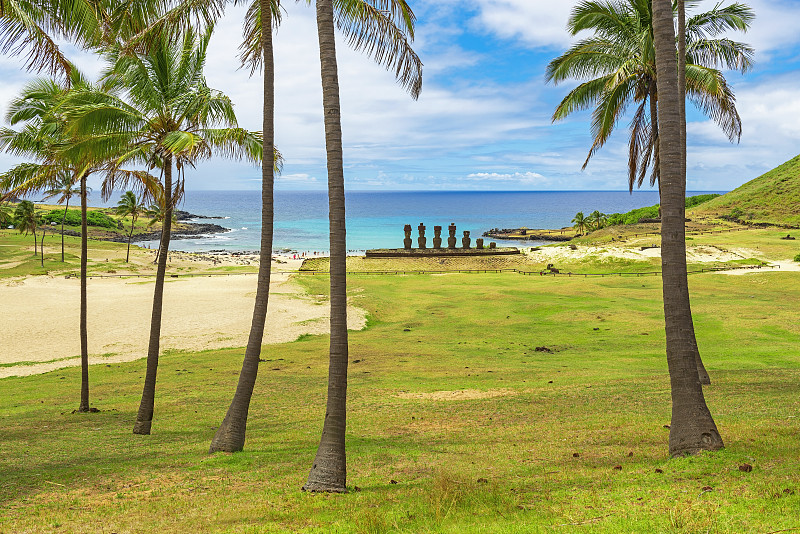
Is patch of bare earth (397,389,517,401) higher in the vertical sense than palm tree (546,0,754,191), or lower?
lower

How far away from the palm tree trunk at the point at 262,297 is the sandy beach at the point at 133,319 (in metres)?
17.9

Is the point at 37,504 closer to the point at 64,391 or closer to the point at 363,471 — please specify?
the point at 363,471

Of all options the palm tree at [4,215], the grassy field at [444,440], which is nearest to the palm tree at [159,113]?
the grassy field at [444,440]

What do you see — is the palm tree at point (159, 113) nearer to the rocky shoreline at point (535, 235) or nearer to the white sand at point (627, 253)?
the white sand at point (627, 253)

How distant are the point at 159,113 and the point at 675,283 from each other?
39.3 ft

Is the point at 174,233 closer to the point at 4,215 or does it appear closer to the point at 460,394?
the point at 4,215

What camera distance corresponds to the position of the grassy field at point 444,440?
22.4ft

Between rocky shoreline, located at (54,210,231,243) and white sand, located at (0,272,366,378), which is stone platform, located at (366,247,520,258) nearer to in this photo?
white sand, located at (0,272,366,378)

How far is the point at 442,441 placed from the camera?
Answer: 38.5 ft

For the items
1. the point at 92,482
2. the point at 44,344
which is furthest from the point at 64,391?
the point at 92,482

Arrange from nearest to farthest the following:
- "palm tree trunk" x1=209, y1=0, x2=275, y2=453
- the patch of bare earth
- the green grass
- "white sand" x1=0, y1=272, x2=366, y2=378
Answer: the green grass, "palm tree trunk" x1=209, y1=0, x2=275, y2=453, the patch of bare earth, "white sand" x1=0, y1=272, x2=366, y2=378

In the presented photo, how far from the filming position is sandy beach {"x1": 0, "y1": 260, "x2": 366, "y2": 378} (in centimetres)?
2861

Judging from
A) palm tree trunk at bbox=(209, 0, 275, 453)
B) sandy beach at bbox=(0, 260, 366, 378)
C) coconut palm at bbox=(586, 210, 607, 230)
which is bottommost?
sandy beach at bbox=(0, 260, 366, 378)

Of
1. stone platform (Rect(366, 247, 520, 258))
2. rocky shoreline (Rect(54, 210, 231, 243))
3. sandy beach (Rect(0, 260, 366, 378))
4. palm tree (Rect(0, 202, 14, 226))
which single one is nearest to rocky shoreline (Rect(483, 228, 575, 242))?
stone platform (Rect(366, 247, 520, 258))
